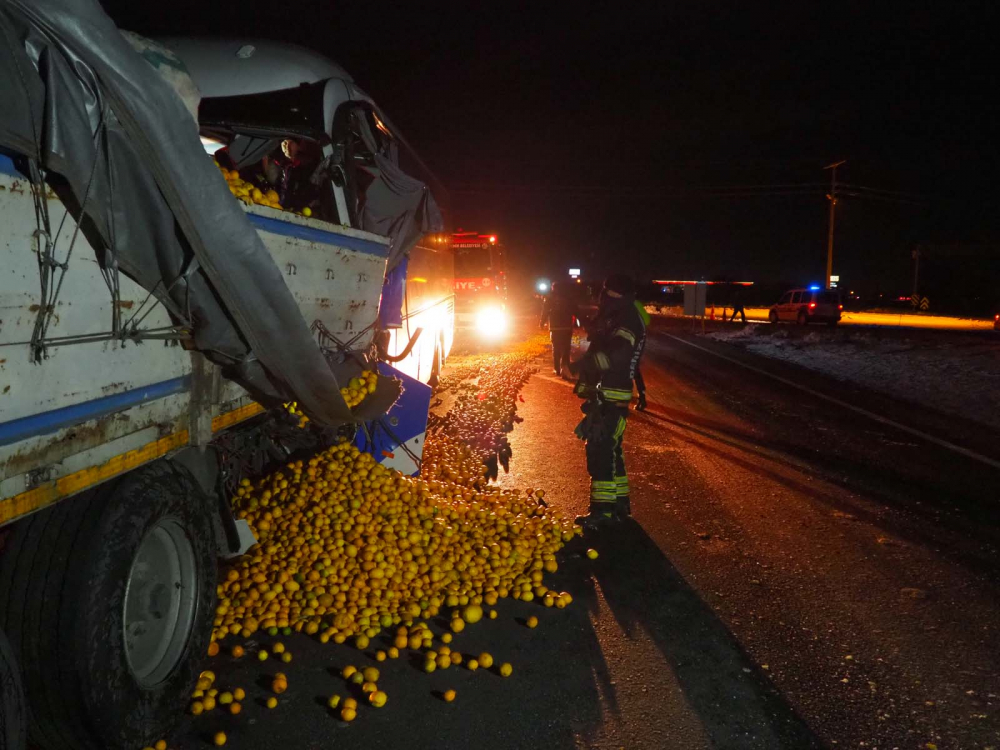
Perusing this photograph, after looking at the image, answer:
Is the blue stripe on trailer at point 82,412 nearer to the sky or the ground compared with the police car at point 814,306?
nearer to the ground

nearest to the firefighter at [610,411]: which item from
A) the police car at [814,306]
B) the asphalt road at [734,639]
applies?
the asphalt road at [734,639]

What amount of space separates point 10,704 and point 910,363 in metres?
19.3

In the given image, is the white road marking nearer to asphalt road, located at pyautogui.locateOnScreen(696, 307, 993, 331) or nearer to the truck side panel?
the truck side panel

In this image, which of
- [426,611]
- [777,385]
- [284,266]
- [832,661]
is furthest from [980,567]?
[777,385]

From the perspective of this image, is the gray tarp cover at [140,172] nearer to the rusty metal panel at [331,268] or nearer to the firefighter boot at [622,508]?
the rusty metal panel at [331,268]

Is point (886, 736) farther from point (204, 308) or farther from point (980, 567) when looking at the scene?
point (204, 308)

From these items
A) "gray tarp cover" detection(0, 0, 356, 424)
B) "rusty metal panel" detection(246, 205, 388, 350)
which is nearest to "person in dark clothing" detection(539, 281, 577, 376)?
"rusty metal panel" detection(246, 205, 388, 350)

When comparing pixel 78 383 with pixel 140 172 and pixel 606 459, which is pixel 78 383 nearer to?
pixel 140 172

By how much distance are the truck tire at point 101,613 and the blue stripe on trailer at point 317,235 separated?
4.51 ft

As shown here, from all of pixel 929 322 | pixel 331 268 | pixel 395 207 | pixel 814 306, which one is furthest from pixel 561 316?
pixel 929 322

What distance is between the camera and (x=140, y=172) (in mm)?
2754

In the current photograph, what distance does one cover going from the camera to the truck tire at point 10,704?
2.24 m

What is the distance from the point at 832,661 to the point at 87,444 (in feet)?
12.7

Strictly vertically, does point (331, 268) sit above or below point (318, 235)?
below
